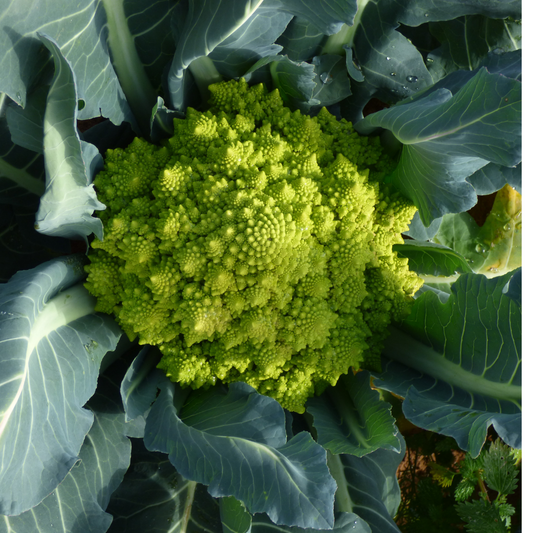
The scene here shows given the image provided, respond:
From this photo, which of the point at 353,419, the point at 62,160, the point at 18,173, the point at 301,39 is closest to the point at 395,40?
the point at 301,39

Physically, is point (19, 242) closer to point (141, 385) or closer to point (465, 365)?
point (141, 385)

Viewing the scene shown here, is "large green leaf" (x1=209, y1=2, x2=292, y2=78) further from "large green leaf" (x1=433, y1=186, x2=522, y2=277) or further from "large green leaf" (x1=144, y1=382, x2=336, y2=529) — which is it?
"large green leaf" (x1=433, y1=186, x2=522, y2=277)

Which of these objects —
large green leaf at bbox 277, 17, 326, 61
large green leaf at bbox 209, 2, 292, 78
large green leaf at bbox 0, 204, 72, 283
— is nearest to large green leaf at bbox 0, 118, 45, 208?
large green leaf at bbox 0, 204, 72, 283

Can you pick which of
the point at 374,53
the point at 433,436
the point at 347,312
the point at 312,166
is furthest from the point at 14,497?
the point at 433,436

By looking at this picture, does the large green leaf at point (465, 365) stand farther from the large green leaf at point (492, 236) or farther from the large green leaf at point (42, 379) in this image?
the large green leaf at point (42, 379)

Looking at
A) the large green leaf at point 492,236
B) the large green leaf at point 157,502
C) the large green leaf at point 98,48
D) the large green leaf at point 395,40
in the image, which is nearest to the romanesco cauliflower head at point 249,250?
the large green leaf at point 98,48
